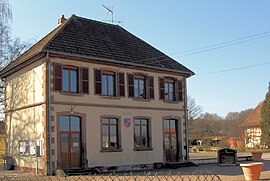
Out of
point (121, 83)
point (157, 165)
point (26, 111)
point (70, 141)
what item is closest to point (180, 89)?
point (121, 83)

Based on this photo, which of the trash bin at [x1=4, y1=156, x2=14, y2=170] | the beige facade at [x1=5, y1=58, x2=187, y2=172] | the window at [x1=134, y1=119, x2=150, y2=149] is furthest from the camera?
the window at [x1=134, y1=119, x2=150, y2=149]

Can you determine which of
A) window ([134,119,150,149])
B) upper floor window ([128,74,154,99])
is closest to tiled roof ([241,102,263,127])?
upper floor window ([128,74,154,99])

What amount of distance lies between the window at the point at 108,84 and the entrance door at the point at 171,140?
4.98 m

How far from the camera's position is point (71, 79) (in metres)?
21.9

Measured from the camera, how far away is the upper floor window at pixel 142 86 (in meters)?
24.9

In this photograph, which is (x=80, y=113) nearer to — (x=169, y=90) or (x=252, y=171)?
(x=169, y=90)

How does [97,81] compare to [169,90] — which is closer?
[97,81]

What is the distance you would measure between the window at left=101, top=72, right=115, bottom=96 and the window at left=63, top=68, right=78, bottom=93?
6.24 feet

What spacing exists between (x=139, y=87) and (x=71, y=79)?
5228mm

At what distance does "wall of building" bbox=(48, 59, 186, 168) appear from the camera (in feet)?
69.9

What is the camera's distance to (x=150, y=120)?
25438 mm

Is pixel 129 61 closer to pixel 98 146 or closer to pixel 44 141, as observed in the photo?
pixel 98 146

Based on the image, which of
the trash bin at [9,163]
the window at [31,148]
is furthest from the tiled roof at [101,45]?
the trash bin at [9,163]

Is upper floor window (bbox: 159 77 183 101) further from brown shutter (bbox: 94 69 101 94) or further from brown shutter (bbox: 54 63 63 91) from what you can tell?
brown shutter (bbox: 54 63 63 91)
